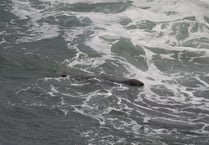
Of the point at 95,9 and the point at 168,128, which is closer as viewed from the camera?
the point at 168,128

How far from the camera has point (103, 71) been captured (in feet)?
41.1

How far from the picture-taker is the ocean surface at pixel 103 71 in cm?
924

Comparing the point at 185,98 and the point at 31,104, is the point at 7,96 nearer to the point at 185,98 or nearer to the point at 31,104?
the point at 31,104

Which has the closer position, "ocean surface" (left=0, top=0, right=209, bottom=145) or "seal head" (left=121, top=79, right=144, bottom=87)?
"ocean surface" (left=0, top=0, right=209, bottom=145)

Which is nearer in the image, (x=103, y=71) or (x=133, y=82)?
(x=133, y=82)

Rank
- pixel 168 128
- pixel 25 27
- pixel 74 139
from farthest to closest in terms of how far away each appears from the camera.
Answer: pixel 25 27 → pixel 168 128 → pixel 74 139

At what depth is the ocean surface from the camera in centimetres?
924

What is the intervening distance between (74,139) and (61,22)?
8181mm

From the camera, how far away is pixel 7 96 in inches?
415

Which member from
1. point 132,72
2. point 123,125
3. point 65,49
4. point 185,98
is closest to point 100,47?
point 65,49

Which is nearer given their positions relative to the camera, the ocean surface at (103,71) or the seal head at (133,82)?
the ocean surface at (103,71)

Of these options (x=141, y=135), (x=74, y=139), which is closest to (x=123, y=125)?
(x=141, y=135)

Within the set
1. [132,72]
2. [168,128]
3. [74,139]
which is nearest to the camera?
[74,139]

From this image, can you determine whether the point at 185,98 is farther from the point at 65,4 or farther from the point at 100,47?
the point at 65,4
